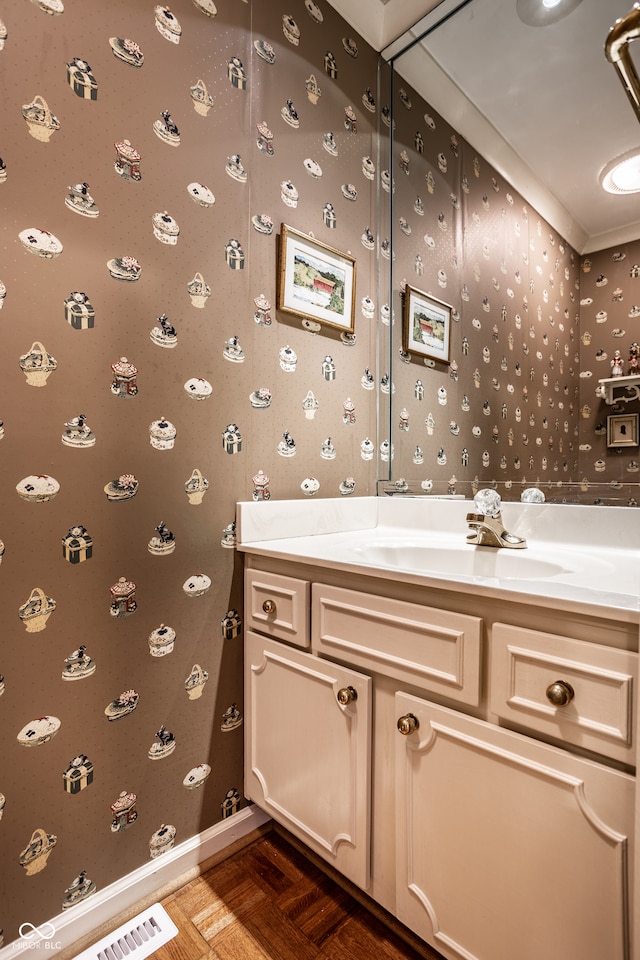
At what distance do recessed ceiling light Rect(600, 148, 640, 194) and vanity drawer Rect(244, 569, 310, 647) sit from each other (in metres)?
1.19

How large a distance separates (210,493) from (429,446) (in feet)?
2.50

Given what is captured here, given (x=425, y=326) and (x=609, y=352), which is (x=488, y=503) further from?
(x=425, y=326)

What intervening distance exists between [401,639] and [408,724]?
15 cm

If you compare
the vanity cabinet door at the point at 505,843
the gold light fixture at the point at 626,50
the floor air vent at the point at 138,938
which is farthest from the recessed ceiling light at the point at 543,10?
the floor air vent at the point at 138,938

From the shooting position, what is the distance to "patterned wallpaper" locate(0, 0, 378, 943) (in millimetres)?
944

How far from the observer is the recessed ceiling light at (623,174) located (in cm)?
111

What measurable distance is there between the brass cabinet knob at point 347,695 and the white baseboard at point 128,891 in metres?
0.61

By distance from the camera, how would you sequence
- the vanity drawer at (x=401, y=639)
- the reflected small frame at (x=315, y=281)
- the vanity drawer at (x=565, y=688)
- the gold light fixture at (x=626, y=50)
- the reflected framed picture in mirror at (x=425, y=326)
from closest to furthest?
1. the vanity drawer at (x=565, y=688)
2. the vanity drawer at (x=401, y=639)
3. the gold light fixture at (x=626, y=50)
4. the reflected small frame at (x=315, y=281)
5. the reflected framed picture in mirror at (x=425, y=326)

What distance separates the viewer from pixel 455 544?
4.36 feet

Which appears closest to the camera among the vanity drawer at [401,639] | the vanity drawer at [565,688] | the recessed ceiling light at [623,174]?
the vanity drawer at [565,688]

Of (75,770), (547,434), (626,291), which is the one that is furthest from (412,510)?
(75,770)

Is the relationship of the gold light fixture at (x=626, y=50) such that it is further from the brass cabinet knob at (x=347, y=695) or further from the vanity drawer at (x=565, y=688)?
the brass cabinet knob at (x=347, y=695)

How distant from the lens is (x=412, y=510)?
1585 millimetres

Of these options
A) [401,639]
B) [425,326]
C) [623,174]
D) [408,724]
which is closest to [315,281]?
[425,326]
